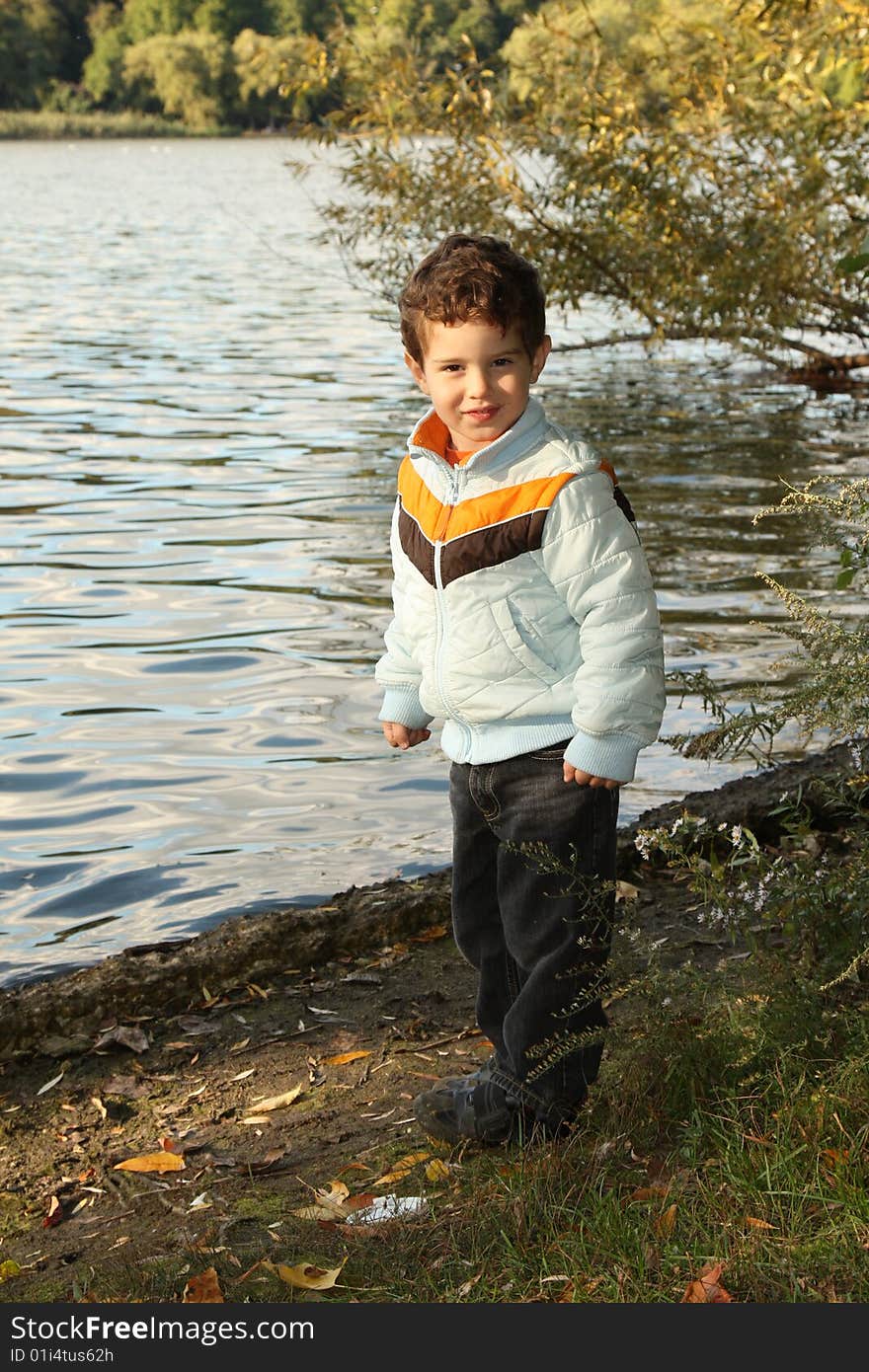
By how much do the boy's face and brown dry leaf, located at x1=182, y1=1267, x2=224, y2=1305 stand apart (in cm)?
178

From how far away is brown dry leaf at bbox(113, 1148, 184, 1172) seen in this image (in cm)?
385

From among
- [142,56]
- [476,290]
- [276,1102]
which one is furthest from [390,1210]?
[142,56]

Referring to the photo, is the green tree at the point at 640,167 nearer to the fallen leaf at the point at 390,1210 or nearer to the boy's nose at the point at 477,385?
the boy's nose at the point at 477,385

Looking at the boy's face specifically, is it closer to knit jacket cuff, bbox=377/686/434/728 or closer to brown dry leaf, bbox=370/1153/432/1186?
knit jacket cuff, bbox=377/686/434/728

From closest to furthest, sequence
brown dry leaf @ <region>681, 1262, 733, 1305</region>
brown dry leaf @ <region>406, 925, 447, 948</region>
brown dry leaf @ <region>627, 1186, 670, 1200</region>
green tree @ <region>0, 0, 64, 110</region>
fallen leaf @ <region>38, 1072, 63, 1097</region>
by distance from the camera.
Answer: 1. brown dry leaf @ <region>681, 1262, 733, 1305</region>
2. brown dry leaf @ <region>627, 1186, 670, 1200</region>
3. fallen leaf @ <region>38, 1072, 63, 1097</region>
4. brown dry leaf @ <region>406, 925, 447, 948</region>
5. green tree @ <region>0, 0, 64, 110</region>

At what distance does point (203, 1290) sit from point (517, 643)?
1.41 metres

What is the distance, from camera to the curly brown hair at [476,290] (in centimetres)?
331

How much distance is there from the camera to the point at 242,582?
9.91 m

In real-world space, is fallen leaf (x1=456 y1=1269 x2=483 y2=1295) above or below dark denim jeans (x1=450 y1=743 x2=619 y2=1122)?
below

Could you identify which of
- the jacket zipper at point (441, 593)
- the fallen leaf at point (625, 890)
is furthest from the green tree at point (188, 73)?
the jacket zipper at point (441, 593)

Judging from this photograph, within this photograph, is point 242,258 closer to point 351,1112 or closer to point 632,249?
point 632,249

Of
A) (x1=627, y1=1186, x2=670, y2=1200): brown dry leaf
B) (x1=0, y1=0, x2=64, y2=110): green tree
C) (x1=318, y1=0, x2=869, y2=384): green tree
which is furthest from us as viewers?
(x1=0, y1=0, x2=64, y2=110): green tree

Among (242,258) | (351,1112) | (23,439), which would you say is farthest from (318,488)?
(242,258)

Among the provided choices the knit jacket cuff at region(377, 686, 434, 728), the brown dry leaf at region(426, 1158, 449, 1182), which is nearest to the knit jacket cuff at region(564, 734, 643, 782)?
the knit jacket cuff at region(377, 686, 434, 728)
